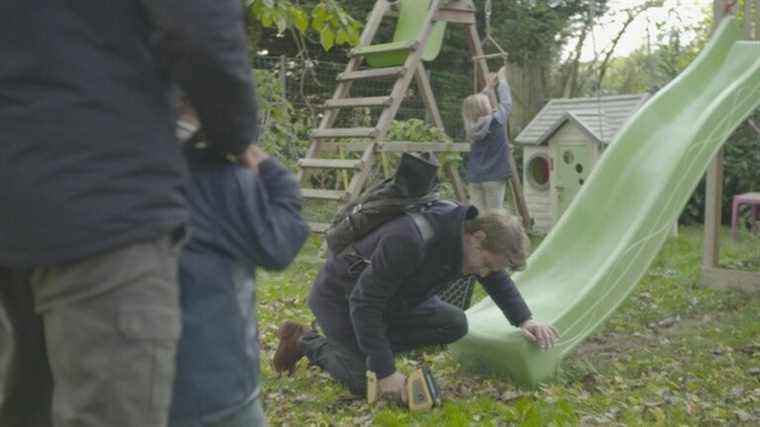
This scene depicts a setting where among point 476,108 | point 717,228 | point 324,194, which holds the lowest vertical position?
point 717,228

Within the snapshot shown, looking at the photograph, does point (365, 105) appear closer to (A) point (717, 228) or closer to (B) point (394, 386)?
(A) point (717, 228)

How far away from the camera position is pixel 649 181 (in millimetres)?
5172

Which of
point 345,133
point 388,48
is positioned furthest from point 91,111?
point 388,48

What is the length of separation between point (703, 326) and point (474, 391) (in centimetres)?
195

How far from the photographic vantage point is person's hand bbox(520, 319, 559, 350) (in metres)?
3.88

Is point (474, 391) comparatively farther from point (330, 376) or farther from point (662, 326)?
point (662, 326)

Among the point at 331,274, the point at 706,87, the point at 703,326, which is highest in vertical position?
the point at 706,87

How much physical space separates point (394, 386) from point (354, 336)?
1.08ft

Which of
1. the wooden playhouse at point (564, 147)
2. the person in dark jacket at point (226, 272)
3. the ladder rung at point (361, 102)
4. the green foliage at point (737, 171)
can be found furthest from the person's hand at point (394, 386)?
the green foliage at point (737, 171)

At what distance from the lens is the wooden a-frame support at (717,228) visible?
20.2 ft

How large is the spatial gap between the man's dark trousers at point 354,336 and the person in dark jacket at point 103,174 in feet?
7.46

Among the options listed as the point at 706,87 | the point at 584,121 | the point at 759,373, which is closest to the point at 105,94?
the point at 759,373

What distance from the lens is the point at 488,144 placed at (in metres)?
8.11

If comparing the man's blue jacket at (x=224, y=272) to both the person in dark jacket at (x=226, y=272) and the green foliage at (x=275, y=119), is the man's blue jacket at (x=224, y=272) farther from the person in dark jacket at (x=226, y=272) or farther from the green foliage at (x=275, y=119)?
the green foliage at (x=275, y=119)
